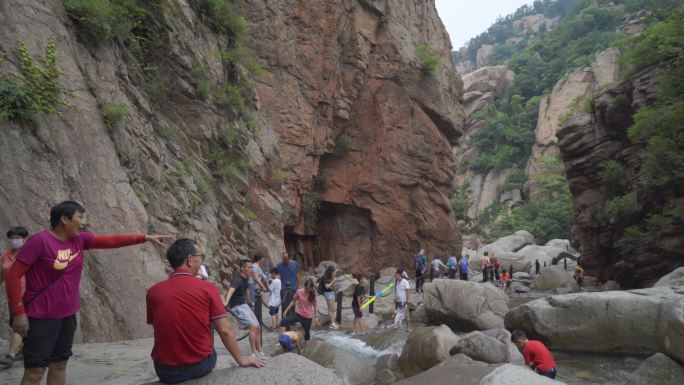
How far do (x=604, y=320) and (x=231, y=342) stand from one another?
1017 centimetres

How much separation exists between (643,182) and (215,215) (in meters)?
18.0

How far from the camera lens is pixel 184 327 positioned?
9.61 feet

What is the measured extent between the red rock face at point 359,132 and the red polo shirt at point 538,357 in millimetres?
14419

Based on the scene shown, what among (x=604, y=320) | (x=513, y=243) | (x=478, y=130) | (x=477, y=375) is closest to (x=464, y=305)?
(x=604, y=320)

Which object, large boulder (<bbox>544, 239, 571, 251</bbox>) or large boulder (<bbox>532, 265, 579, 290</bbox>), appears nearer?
large boulder (<bbox>532, 265, 579, 290</bbox>)

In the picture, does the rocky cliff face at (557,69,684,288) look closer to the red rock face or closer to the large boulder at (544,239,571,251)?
→ the red rock face

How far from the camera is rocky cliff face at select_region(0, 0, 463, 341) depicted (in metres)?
7.44

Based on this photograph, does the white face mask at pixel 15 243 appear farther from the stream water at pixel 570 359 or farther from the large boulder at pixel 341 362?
the stream water at pixel 570 359

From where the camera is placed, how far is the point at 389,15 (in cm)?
2491

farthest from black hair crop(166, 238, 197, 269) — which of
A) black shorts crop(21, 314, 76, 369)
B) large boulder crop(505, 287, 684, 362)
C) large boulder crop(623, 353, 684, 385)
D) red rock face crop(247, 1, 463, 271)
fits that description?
red rock face crop(247, 1, 463, 271)

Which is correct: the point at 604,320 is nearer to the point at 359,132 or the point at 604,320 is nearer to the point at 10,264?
the point at 10,264

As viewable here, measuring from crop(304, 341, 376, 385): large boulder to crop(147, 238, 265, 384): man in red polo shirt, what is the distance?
5.53 meters

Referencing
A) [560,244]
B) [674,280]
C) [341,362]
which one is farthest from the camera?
[560,244]

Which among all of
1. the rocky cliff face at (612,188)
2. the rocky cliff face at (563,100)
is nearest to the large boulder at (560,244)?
the rocky cliff face at (563,100)
